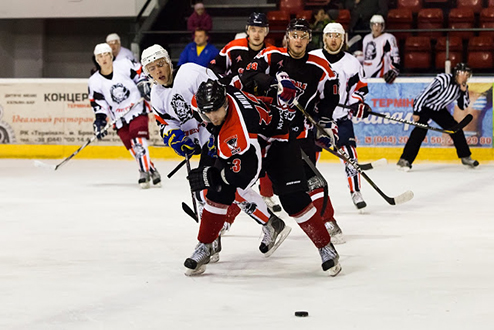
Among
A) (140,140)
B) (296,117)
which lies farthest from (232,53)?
(140,140)

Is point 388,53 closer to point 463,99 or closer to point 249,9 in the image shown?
point 463,99

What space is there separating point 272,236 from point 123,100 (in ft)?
9.96

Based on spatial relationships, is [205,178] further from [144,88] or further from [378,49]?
[378,49]

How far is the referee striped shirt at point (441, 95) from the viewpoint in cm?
749

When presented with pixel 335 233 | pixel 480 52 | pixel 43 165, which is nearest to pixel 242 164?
pixel 335 233

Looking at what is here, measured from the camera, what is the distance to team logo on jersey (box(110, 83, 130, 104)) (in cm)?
666

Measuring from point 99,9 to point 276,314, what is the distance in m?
7.99

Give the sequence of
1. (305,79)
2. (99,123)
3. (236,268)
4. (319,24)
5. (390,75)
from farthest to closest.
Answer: (319,24), (390,75), (99,123), (305,79), (236,268)

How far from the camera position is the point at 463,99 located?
754 centimetres

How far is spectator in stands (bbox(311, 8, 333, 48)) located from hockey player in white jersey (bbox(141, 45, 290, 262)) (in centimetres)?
483

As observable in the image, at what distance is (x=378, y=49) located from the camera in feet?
27.8

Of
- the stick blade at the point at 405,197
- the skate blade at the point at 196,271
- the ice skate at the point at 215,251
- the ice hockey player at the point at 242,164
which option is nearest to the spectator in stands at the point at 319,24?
the stick blade at the point at 405,197

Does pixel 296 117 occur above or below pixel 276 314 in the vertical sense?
above

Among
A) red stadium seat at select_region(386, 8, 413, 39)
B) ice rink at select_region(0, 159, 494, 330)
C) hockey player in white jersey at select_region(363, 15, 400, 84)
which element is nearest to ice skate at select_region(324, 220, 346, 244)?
ice rink at select_region(0, 159, 494, 330)
